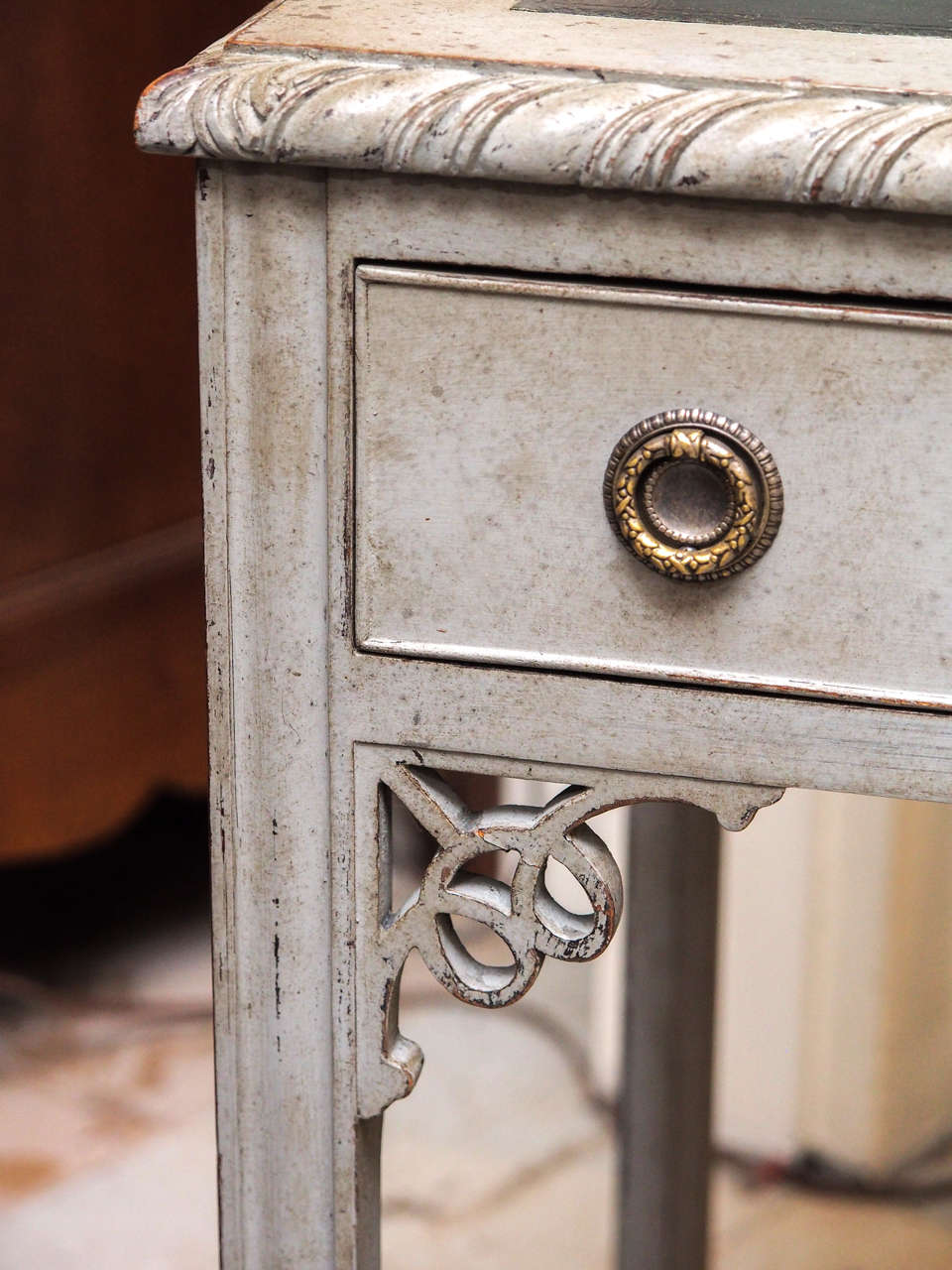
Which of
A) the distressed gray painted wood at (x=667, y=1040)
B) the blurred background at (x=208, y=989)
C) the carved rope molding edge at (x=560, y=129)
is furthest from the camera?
the blurred background at (x=208, y=989)

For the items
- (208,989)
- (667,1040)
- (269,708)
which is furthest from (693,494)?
(208,989)

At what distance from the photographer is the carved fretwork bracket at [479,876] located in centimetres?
50

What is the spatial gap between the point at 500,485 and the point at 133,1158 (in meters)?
0.92

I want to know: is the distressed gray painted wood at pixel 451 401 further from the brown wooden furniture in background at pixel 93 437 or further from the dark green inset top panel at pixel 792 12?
the brown wooden furniture in background at pixel 93 437

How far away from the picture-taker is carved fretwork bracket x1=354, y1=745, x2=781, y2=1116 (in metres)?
0.50

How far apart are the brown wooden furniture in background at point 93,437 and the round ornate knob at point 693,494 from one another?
2.67 ft

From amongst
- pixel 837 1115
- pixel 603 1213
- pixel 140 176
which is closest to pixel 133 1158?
pixel 603 1213

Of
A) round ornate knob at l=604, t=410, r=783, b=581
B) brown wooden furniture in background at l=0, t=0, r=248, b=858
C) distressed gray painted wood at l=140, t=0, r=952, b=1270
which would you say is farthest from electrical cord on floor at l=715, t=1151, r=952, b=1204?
round ornate knob at l=604, t=410, r=783, b=581

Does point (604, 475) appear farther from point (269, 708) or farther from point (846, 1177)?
point (846, 1177)

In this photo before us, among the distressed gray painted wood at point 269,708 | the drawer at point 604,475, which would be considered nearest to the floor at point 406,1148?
the distressed gray painted wood at point 269,708

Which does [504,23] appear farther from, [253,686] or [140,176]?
[140,176]

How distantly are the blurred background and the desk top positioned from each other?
745 mm

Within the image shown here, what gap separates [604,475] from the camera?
465 millimetres

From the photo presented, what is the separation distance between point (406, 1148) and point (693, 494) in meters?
0.92
